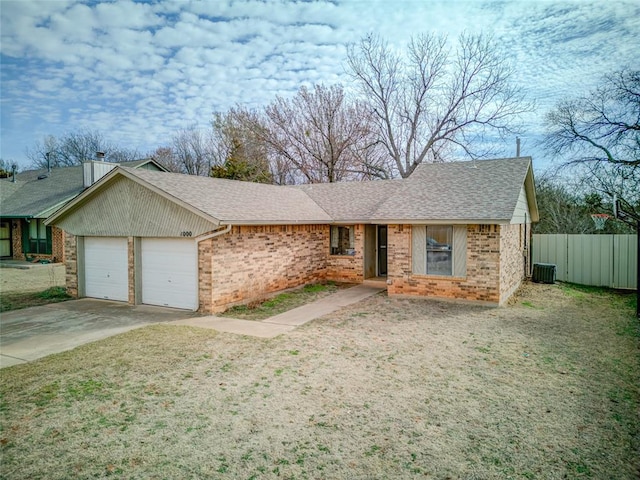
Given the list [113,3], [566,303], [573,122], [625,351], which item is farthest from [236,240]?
[573,122]

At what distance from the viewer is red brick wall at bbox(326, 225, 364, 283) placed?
1523 cm

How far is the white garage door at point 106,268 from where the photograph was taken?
11867mm

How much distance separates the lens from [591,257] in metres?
15.0

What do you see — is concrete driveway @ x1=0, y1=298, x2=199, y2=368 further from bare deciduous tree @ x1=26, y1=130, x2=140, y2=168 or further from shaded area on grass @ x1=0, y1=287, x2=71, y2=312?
bare deciduous tree @ x1=26, y1=130, x2=140, y2=168

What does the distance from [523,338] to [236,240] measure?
7524 millimetres

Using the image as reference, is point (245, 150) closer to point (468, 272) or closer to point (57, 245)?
point (57, 245)

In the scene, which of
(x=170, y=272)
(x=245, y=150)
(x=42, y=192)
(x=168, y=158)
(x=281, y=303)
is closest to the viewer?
(x=170, y=272)

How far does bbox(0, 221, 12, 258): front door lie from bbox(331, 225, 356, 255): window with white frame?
2112 cm

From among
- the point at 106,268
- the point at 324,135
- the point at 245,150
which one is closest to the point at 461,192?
the point at 106,268

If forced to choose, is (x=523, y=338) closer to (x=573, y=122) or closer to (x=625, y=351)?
(x=625, y=351)

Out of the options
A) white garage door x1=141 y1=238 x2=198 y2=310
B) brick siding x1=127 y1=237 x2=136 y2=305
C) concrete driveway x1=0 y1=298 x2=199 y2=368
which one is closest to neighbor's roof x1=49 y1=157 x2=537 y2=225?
white garage door x1=141 y1=238 x2=198 y2=310

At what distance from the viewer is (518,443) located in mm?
4188

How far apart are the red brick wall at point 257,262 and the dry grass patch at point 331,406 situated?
1915mm

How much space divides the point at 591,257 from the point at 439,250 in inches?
299
